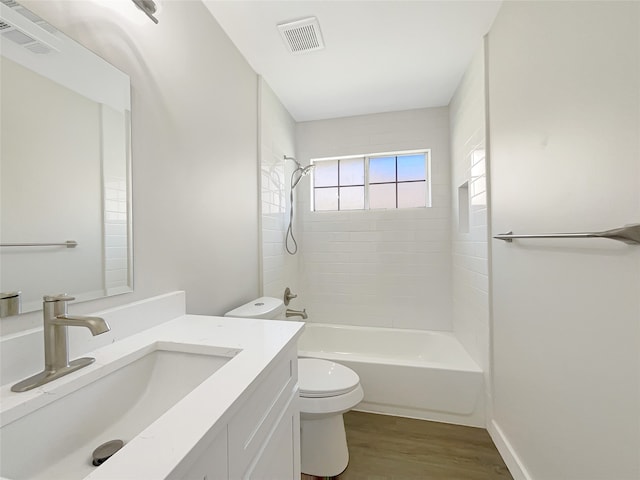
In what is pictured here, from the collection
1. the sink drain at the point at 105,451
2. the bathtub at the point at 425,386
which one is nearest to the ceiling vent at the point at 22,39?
the sink drain at the point at 105,451

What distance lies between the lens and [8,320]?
0.64m

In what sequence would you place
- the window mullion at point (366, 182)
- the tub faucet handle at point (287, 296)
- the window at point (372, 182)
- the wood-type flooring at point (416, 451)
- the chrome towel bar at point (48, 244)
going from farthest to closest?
the window mullion at point (366, 182) < the window at point (372, 182) < the tub faucet handle at point (287, 296) < the wood-type flooring at point (416, 451) < the chrome towel bar at point (48, 244)

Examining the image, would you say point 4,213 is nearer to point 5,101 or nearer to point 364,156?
point 5,101

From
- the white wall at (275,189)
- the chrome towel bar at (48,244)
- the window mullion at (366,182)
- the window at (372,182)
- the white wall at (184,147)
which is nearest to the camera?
the chrome towel bar at (48,244)

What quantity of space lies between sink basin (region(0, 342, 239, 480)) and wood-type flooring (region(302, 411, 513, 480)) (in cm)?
106

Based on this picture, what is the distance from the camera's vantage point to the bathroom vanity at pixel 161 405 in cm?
46

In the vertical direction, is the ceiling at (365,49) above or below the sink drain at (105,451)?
above

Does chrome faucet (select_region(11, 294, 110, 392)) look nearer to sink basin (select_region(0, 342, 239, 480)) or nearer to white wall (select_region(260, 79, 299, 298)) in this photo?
sink basin (select_region(0, 342, 239, 480))

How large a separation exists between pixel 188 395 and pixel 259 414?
0.24 metres

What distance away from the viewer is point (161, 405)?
0.77m

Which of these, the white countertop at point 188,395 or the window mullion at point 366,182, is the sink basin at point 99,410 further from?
the window mullion at point 366,182

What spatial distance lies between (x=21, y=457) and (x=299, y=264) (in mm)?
2343

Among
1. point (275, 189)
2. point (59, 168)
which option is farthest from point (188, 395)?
point (275, 189)

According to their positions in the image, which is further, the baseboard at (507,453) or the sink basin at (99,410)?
the baseboard at (507,453)
